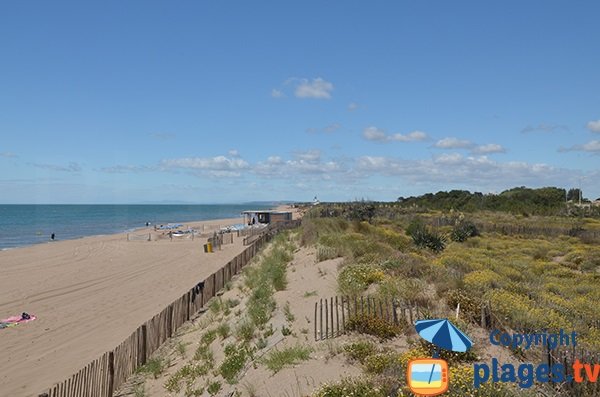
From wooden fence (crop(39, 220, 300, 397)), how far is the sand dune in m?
2.16

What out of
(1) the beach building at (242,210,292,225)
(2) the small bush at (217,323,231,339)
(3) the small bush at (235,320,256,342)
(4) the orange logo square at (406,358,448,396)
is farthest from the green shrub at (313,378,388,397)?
(1) the beach building at (242,210,292,225)

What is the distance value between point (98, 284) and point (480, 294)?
20.6m

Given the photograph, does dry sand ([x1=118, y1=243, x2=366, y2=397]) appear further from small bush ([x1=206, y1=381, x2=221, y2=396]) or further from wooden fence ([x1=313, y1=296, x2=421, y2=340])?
wooden fence ([x1=313, y1=296, x2=421, y2=340])

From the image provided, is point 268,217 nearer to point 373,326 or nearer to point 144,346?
point 144,346

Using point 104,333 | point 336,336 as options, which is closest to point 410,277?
point 336,336

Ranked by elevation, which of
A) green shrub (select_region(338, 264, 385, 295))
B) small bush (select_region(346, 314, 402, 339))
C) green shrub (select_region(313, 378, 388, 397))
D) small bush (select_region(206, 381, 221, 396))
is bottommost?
small bush (select_region(206, 381, 221, 396))

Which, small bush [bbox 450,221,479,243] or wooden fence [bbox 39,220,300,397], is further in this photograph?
small bush [bbox 450,221,479,243]

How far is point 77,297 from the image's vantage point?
69.8ft

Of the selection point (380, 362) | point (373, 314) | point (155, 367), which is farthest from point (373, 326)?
point (155, 367)

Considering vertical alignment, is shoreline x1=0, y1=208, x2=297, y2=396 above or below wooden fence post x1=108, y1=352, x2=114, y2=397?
below

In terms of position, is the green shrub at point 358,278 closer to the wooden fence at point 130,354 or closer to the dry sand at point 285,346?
the dry sand at point 285,346

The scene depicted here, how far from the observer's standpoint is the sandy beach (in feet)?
42.0

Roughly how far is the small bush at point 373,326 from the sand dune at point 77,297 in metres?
7.83

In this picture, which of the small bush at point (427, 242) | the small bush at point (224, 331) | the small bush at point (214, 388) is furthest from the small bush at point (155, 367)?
the small bush at point (427, 242)
